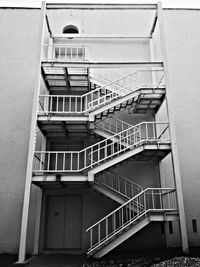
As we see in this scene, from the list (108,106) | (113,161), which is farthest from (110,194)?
(108,106)

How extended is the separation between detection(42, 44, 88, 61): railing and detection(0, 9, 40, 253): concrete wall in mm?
828

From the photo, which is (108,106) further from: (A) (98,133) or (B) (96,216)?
(B) (96,216)

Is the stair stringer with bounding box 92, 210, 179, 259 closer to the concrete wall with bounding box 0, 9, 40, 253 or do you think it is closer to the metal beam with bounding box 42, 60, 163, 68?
the concrete wall with bounding box 0, 9, 40, 253

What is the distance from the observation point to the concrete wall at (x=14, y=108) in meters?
10.9

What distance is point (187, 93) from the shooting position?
12.9 m

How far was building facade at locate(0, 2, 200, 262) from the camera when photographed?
9.56 meters

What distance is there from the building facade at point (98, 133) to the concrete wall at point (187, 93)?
0.05 m

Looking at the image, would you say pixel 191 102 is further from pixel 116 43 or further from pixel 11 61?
pixel 11 61

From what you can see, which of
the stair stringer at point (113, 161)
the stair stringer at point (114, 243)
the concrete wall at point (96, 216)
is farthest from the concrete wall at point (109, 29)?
the stair stringer at point (114, 243)

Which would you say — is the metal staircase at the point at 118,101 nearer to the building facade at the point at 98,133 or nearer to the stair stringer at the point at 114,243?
the building facade at the point at 98,133

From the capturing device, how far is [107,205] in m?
11.0

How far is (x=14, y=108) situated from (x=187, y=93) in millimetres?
9198

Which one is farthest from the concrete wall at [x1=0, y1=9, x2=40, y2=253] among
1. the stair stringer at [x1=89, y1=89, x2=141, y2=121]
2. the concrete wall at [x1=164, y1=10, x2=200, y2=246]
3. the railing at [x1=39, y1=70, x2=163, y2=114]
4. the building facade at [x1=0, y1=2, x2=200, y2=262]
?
the concrete wall at [x1=164, y1=10, x2=200, y2=246]

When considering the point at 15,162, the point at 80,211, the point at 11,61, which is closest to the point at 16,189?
the point at 15,162
